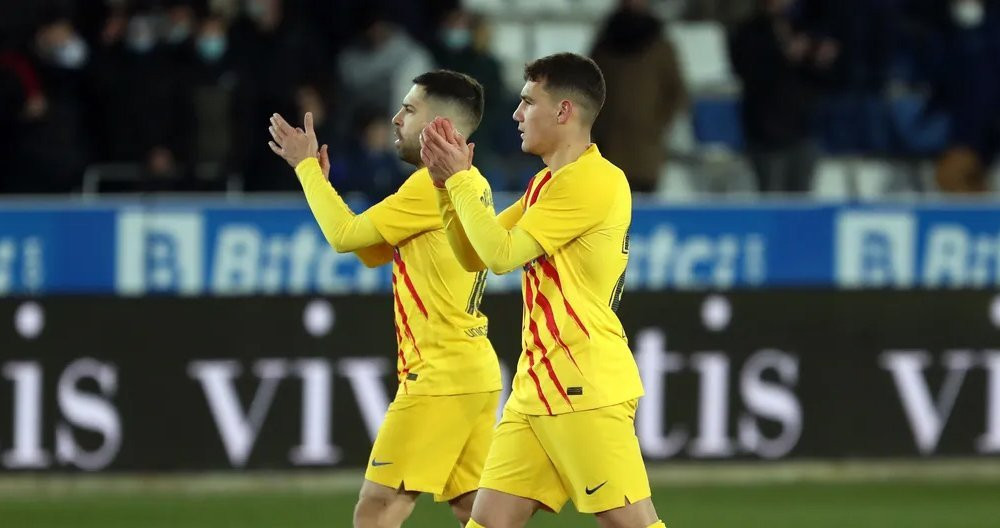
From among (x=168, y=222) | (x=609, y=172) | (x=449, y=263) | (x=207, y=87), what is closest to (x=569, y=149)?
(x=609, y=172)

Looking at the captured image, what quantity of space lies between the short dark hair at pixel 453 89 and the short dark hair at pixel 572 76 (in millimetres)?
664

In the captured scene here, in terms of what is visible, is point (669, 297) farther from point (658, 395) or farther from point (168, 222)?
point (168, 222)

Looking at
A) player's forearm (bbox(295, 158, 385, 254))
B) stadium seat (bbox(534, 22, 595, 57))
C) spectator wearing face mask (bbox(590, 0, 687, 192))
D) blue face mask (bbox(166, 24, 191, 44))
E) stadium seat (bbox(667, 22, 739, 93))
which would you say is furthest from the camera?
stadium seat (bbox(667, 22, 739, 93))

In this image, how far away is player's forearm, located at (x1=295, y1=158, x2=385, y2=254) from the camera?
6.05 metres

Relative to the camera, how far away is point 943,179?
14.1m

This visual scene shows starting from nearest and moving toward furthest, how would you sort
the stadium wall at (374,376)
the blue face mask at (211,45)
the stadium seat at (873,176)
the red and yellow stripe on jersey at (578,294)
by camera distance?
the red and yellow stripe on jersey at (578,294)
the stadium wall at (374,376)
the blue face mask at (211,45)
the stadium seat at (873,176)

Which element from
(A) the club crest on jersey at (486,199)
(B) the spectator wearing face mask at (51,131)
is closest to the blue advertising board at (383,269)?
(B) the spectator wearing face mask at (51,131)

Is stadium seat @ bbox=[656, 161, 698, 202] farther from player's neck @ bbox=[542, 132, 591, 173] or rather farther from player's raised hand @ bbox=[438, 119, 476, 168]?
player's raised hand @ bbox=[438, 119, 476, 168]

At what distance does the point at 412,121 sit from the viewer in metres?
6.15

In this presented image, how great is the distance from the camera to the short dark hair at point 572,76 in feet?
17.9

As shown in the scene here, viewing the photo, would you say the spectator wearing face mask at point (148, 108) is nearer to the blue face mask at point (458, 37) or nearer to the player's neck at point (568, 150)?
the blue face mask at point (458, 37)

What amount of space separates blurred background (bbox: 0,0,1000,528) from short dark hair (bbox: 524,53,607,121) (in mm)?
3707

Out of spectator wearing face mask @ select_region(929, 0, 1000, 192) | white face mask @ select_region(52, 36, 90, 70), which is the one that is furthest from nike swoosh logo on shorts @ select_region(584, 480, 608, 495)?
spectator wearing face mask @ select_region(929, 0, 1000, 192)

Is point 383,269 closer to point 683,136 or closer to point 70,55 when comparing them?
point 70,55
